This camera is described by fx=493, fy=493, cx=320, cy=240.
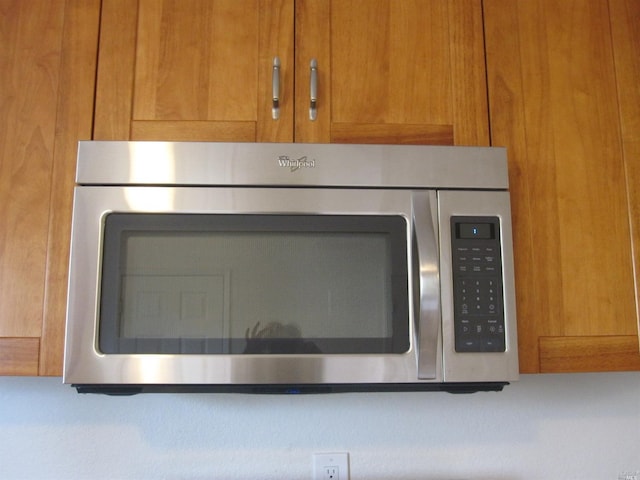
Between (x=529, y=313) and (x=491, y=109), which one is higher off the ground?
(x=491, y=109)

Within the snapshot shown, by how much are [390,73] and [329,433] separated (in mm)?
753

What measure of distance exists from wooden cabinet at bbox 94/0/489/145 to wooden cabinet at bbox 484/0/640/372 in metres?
0.07

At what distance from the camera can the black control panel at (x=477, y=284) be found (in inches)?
30.4

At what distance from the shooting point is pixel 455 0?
90cm

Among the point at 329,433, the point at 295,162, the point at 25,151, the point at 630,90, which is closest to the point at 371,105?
the point at 295,162

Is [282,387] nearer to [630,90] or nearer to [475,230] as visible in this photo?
[475,230]

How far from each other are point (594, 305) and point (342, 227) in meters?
0.46

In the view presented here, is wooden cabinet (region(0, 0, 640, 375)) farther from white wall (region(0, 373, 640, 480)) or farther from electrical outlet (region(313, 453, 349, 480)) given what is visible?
electrical outlet (region(313, 453, 349, 480))

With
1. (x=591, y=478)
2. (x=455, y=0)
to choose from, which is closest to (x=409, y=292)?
(x=455, y=0)

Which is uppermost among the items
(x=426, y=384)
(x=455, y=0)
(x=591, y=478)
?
(x=455, y=0)

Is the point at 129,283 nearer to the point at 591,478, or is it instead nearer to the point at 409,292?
the point at 409,292

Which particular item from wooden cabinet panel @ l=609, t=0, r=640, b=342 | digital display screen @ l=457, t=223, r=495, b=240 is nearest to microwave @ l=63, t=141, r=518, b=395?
digital display screen @ l=457, t=223, r=495, b=240

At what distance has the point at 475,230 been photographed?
0.80 m

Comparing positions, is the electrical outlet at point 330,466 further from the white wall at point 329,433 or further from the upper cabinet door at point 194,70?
the upper cabinet door at point 194,70
